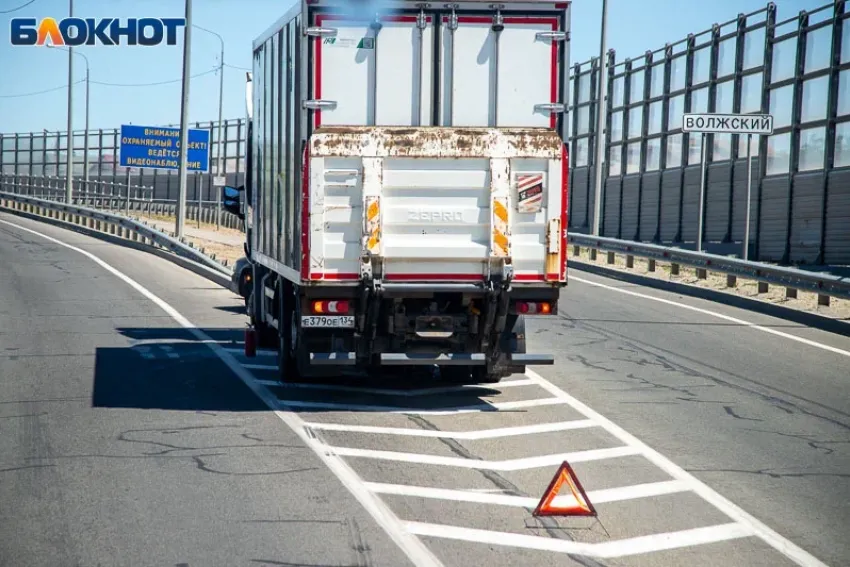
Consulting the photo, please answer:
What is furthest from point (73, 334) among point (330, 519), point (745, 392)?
point (330, 519)

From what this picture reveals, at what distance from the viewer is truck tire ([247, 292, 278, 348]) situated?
15766 mm

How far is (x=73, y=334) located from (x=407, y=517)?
10.6m

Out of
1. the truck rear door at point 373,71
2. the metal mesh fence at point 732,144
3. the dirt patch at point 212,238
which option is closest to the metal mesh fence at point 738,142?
the metal mesh fence at point 732,144

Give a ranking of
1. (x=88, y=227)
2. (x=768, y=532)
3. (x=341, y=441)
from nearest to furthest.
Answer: (x=768, y=532)
(x=341, y=441)
(x=88, y=227)

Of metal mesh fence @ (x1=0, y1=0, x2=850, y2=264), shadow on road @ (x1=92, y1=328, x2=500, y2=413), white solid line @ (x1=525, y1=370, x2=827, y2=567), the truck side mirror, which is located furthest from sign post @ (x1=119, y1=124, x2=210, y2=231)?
white solid line @ (x1=525, y1=370, x2=827, y2=567)

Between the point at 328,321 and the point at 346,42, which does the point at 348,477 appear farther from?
the point at 346,42

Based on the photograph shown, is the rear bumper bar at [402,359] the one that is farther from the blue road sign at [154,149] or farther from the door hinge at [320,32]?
the blue road sign at [154,149]

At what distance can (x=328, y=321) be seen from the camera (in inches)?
450

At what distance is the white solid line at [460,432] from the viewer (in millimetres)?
10492

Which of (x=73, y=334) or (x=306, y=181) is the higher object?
(x=306, y=181)

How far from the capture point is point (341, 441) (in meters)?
10.1

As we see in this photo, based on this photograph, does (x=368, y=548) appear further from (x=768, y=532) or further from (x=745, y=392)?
(x=745, y=392)

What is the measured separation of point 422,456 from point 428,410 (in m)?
2.15

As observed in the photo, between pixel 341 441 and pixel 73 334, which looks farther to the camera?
pixel 73 334
